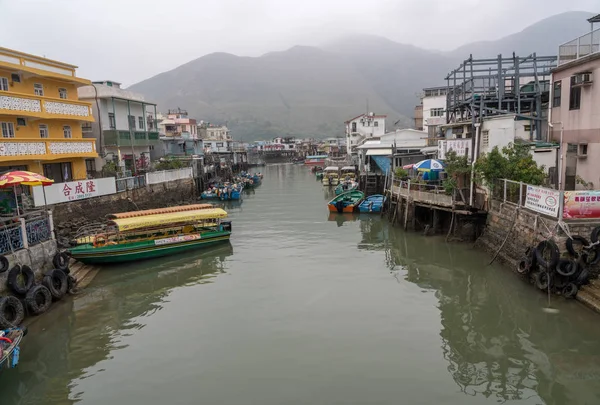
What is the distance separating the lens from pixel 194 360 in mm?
11125

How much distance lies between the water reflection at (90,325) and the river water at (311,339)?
0.05 meters

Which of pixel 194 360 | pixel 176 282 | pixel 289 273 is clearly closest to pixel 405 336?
pixel 194 360

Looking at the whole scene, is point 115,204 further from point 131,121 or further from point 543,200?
point 543,200

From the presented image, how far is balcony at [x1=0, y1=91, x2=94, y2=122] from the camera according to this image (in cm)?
2216

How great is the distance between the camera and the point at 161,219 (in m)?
21.0

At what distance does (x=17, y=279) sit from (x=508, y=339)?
1525cm

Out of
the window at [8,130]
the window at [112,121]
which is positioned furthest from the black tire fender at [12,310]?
the window at [112,121]

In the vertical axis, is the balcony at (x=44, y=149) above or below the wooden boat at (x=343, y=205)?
above

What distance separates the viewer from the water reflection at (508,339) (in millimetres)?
9664

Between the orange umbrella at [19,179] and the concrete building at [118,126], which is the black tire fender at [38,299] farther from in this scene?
the concrete building at [118,126]

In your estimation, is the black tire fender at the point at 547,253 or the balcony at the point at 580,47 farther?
the balcony at the point at 580,47

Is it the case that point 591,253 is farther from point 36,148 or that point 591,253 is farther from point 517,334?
point 36,148

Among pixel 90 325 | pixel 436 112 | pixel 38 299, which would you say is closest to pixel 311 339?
pixel 90 325

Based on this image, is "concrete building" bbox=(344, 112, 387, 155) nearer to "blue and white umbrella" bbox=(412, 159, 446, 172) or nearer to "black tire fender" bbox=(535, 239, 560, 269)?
"blue and white umbrella" bbox=(412, 159, 446, 172)
